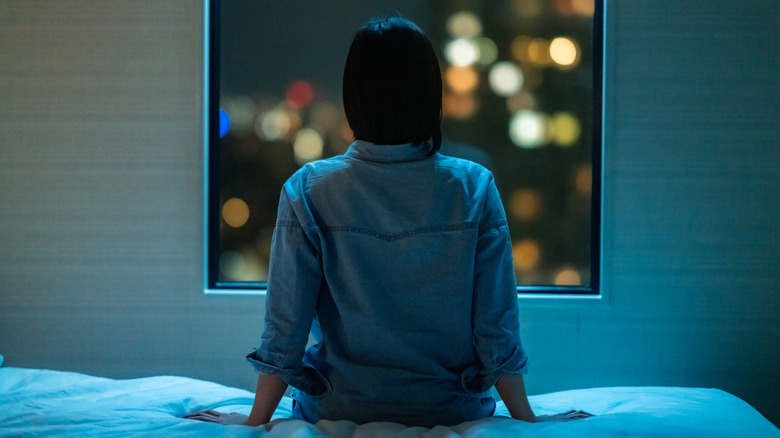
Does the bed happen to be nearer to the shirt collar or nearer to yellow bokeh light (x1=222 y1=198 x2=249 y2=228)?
the shirt collar

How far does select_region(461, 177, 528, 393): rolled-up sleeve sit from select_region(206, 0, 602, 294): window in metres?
0.97

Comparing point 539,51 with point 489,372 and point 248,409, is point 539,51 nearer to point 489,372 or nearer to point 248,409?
point 489,372

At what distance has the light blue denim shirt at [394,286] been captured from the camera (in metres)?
1.08

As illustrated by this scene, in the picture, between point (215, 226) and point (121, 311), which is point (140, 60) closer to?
point (215, 226)

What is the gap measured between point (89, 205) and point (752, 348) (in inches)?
87.2

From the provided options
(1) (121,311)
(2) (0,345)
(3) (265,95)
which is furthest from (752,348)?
(2) (0,345)

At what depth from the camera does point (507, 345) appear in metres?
1.09

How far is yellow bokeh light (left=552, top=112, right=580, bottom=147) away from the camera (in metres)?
2.04

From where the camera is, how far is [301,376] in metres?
1.11

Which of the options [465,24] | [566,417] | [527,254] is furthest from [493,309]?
[465,24]

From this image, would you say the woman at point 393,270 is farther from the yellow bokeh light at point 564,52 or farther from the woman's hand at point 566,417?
the yellow bokeh light at point 564,52

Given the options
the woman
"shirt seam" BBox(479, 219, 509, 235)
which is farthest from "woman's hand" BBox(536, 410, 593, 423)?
"shirt seam" BBox(479, 219, 509, 235)

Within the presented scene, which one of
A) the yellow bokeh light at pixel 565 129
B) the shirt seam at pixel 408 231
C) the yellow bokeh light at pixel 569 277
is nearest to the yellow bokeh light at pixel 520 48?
Result: the yellow bokeh light at pixel 565 129

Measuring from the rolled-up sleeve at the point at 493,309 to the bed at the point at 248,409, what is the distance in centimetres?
9
